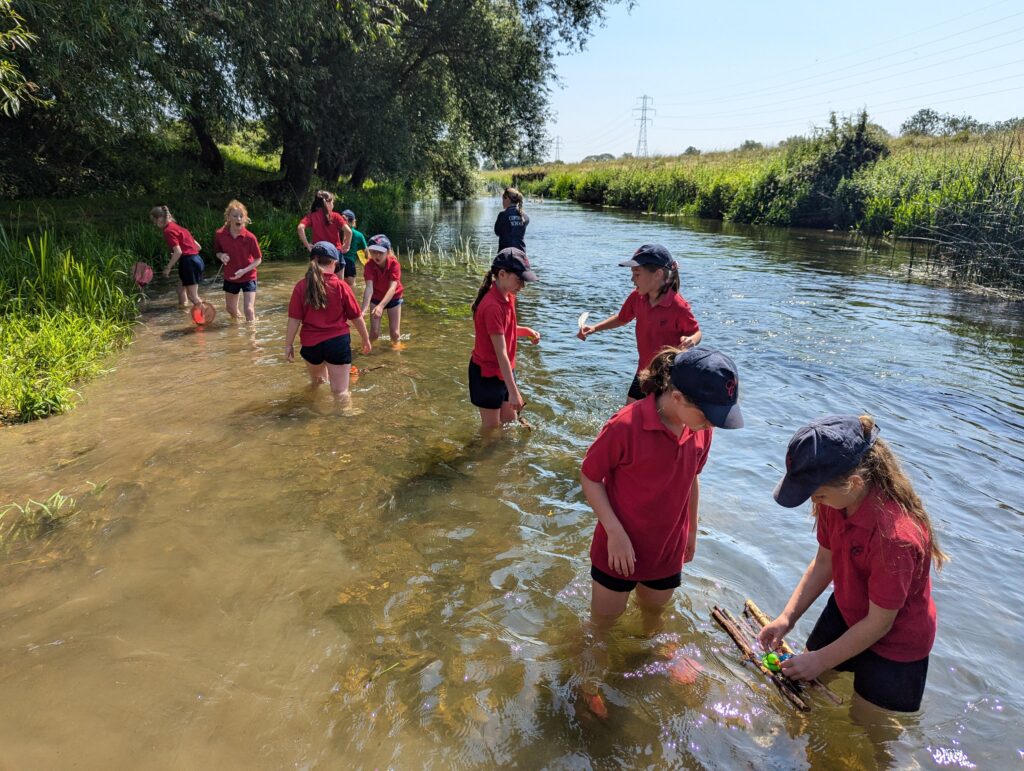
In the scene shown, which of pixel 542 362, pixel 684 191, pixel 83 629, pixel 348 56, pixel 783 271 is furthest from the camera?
pixel 684 191

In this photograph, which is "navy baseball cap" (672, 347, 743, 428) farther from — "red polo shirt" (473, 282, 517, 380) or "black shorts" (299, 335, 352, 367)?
"black shorts" (299, 335, 352, 367)

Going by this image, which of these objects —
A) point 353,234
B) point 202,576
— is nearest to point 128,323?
point 353,234

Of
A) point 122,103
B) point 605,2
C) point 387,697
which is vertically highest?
point 605,2

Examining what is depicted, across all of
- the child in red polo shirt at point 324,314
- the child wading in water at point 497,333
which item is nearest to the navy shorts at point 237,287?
the child in red polo shirt at point 324,314

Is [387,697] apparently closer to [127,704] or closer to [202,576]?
[127,704]

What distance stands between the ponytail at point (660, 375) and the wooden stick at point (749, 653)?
4.86 feet

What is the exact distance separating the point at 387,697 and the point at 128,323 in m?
8.41

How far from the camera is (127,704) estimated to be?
2902 millimetres

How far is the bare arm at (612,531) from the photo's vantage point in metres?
2.81

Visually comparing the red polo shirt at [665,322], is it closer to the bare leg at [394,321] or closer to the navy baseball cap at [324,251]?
the navy baseball cap at [324,251]

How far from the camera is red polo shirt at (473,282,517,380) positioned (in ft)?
16.2

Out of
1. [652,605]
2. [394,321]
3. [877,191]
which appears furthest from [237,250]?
[877,191]

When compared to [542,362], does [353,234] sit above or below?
above

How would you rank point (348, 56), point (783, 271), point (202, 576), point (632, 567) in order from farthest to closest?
point (348, 56) < point (783, 271) < point (202, 576) < point (632, 567)
